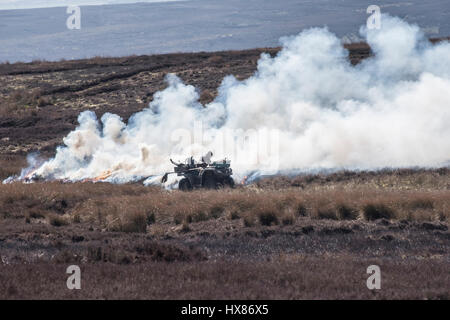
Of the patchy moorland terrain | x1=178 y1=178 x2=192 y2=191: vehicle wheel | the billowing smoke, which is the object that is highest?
the billowing smoke

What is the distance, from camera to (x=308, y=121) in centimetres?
3359

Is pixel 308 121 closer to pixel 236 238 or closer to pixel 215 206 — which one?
pixel 215 206

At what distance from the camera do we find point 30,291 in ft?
39.5

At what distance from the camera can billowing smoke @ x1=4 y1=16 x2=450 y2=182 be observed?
101 feet

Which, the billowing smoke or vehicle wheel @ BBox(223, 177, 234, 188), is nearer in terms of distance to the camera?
vehicle wheel @ BBox(223, 177, 234, 188)

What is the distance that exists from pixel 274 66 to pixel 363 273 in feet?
82.2

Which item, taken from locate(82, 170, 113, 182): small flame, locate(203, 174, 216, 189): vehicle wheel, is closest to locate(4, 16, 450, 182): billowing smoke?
locate(82, 170, 113, 182): small flame

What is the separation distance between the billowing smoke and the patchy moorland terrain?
2356 mm

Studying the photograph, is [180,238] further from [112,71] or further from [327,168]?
[112,71]

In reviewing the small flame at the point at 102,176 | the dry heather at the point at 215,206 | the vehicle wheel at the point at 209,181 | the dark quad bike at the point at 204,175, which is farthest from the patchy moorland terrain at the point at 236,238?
the small flame at the point at 102,176

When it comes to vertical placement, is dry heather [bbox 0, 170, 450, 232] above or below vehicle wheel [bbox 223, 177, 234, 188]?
below

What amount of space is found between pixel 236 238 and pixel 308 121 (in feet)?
53.5

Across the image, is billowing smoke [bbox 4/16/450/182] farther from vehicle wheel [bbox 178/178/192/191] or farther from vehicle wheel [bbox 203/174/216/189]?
vehicle wheel [bbox 203/174/216/189]
